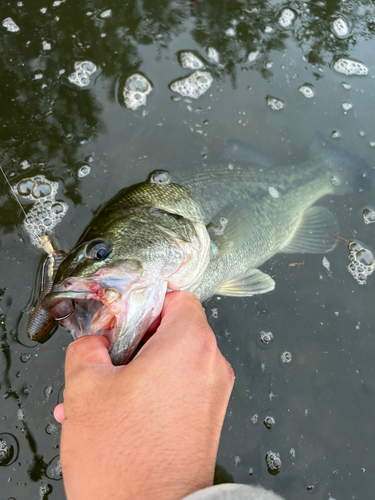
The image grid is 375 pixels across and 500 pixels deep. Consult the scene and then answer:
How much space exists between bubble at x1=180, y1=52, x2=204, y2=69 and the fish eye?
8.37 feet

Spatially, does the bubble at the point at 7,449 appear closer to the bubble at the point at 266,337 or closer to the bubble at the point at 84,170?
the bubble at the point at 266,337

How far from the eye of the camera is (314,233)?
3104 millimetres

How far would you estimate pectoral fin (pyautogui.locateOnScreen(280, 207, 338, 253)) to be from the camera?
3021mm

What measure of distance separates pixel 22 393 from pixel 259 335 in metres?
1.83

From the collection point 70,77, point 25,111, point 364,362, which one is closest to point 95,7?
point 70,77

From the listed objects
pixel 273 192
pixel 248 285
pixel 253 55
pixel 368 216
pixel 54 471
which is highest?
pixel 253 55

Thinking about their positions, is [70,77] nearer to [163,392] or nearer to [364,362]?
[163,392]

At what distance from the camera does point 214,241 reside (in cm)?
247

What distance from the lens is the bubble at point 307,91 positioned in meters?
3.54

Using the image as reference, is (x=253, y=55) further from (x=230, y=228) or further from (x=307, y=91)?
(x=230, y=228)

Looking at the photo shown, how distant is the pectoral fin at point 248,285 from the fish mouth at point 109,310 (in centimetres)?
96

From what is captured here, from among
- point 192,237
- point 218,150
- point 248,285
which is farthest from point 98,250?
point 218,150

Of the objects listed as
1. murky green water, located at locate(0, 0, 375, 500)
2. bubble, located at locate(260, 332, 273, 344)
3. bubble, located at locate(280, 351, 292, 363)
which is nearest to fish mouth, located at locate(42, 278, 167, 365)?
murky green water, located at locate(0, 0, 375, 500)

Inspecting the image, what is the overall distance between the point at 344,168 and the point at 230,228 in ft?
5.42
